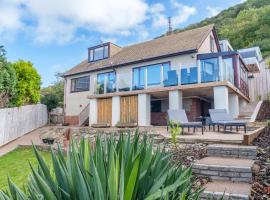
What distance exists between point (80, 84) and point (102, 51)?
3.81 m

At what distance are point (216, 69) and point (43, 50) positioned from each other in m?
19.8

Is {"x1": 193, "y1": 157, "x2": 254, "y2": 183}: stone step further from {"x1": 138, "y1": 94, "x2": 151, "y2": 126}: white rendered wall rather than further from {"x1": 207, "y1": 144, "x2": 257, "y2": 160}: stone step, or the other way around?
{"x1": 138, "y1": 94, "x2": 151, "y2": 126}: white rendered wall

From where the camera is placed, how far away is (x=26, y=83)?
1752cm

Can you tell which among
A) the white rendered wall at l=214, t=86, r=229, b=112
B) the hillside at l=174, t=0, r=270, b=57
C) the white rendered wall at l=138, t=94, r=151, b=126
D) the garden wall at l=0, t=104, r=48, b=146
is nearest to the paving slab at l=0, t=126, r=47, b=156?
the garden wall at l=0, t=104, r=48, b=146

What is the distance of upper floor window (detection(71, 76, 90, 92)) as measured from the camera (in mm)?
23347

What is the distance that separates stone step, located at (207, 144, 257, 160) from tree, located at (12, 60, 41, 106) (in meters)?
14.3

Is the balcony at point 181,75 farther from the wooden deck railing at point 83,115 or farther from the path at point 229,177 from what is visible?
the path at point 229,177

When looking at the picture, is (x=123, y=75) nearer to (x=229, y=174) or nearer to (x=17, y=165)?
(x=17, y=165)

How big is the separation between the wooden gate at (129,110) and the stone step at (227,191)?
11.7 metres

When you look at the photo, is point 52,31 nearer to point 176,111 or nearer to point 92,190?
point 176,111

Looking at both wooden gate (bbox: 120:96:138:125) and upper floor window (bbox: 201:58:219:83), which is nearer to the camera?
upper floor window (bbox: 201:58:219:83)

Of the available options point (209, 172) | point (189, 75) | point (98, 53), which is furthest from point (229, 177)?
point (98, 53)

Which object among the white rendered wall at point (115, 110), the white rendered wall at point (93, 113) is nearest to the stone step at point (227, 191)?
the white rendered wall at point (115, 110)

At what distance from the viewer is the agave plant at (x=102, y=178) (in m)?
1.78
